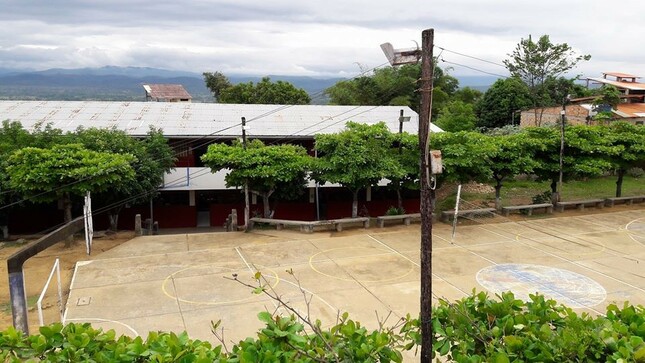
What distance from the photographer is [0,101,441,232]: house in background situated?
2170 cm

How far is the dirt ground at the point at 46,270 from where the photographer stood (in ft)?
40.0

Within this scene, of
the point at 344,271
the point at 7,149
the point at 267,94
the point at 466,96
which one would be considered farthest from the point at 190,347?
the point at 466,96

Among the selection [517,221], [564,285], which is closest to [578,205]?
[517,221]

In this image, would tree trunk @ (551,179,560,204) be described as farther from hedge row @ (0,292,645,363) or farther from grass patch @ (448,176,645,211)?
hedge row @ (0,292,645,363)

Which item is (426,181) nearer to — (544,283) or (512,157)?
(544,283)

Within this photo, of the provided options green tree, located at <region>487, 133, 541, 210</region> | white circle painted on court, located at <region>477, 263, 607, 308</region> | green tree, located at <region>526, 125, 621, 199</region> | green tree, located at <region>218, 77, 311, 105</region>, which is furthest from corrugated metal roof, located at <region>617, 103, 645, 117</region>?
white circle painted on court, located at <region>477, 263, 607, 308</region>

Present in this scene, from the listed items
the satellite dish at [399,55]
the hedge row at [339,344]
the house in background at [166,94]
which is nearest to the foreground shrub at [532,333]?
the hedge row at [339,344]

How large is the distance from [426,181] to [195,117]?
1915 cm

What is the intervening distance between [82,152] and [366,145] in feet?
33.5

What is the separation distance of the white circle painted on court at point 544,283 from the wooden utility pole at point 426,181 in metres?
7.60

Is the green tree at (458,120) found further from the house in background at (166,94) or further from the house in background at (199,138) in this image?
the house in background at (166,94)

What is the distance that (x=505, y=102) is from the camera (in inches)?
1591

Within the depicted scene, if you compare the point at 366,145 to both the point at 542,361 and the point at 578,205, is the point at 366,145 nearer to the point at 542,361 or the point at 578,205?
the point at 578,205

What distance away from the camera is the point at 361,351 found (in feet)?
16.0
